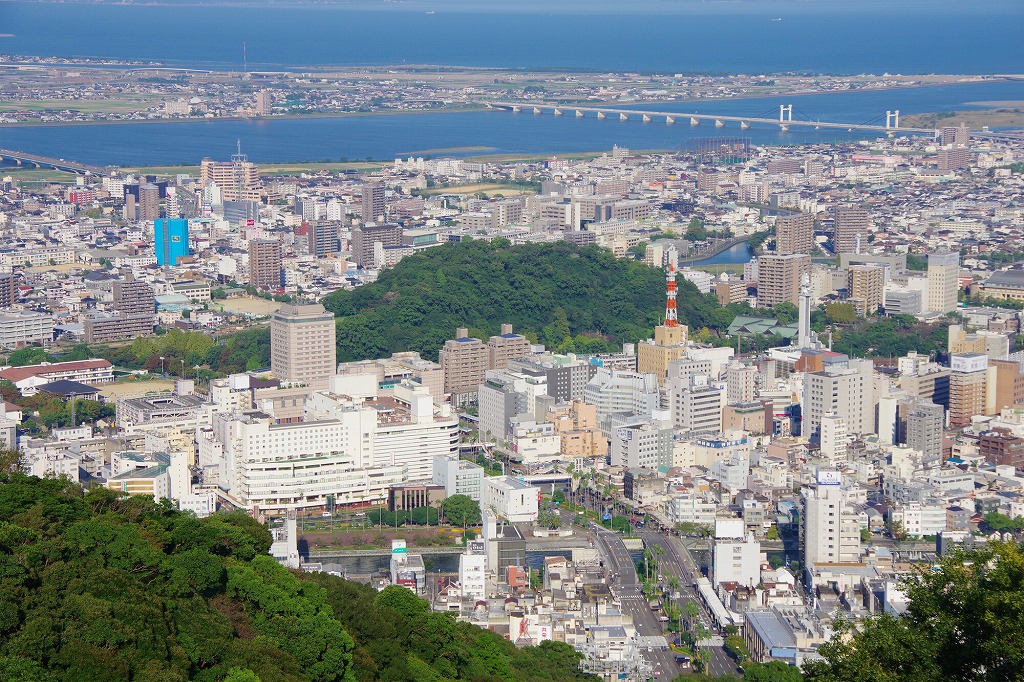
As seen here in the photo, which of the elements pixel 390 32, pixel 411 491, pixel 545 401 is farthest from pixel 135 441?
pixel 390 32

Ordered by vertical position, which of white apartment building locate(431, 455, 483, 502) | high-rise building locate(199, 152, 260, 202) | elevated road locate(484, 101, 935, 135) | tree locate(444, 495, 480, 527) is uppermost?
elevated road locate(484, 101, 935, 135)

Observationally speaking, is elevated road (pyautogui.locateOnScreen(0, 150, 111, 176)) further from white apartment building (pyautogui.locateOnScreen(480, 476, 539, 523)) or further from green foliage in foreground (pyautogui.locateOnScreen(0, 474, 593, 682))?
green foliage in foreground (pyautogui.locateOnScreen(0, 474, 593, 682))

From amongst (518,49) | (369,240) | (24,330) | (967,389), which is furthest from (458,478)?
(518,49)

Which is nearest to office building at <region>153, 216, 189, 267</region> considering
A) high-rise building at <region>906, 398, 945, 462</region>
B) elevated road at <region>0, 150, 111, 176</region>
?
elevated road at <region>0, 150, 111, 176</region>

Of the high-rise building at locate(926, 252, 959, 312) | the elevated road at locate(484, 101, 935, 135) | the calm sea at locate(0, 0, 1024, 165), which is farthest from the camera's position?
the elevated road at locate(484, 101, 935, 135)

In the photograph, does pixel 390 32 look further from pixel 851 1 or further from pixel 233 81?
pixel 851 1

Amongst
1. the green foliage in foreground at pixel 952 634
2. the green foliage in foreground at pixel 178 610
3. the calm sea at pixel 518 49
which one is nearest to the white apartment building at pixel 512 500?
the green foliage in foreground at pixel 178 610
